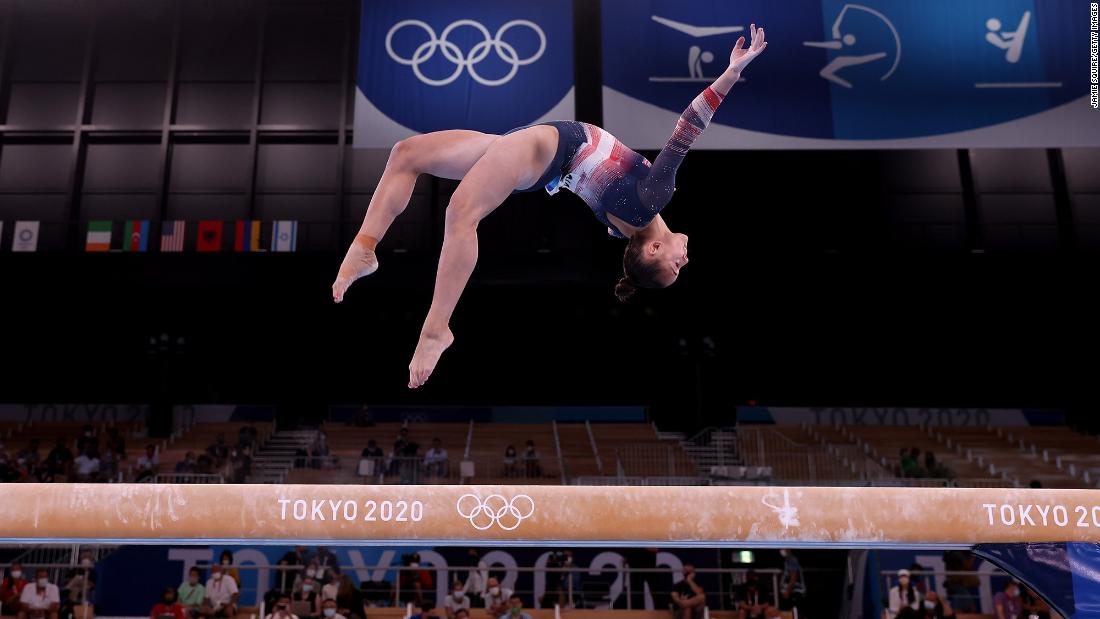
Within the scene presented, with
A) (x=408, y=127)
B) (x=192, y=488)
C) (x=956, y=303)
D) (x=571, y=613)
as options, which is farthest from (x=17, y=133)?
(x=956, y=303)

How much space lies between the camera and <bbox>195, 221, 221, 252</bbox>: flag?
14.4 m

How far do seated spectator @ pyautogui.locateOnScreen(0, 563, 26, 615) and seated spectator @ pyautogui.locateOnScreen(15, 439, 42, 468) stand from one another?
3802 mm

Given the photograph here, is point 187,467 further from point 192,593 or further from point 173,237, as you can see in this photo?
point 192,593

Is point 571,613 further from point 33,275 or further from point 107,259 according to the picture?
A: point 33,275

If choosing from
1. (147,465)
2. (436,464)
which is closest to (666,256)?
(436,464)

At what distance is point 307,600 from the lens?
33.3 feet

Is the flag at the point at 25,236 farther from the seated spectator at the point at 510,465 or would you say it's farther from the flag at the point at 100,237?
the seated spectator at the point at 510,465

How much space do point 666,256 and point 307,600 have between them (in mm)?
7393

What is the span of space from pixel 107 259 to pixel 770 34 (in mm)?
9696

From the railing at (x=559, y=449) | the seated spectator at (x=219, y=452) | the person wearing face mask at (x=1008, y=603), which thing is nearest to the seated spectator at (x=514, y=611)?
the railing at (x=559, y=449)

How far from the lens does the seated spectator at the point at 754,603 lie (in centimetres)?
983

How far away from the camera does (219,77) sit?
55.9 ft

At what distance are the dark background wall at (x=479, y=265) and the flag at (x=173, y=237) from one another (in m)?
0.42

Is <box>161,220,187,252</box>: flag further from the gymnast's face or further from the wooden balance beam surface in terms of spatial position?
the gymnast's face
